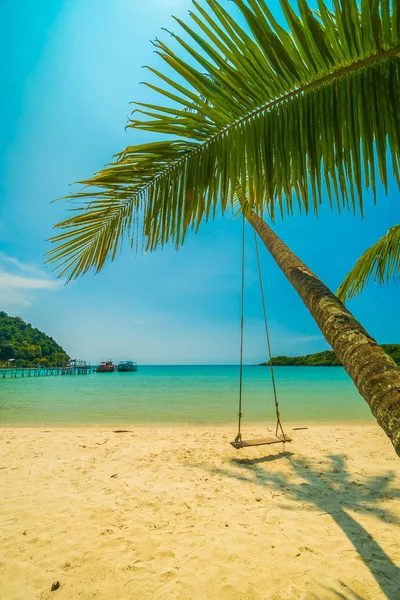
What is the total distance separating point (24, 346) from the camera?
232 feet

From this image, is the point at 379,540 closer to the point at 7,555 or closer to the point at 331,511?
the point at 331,511

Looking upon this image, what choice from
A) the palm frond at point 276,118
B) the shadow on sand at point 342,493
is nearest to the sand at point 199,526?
the shadow on sand at point 342,493

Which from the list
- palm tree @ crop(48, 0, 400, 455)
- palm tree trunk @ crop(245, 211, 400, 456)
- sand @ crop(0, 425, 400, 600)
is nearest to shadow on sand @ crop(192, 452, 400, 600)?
sand @ crop(0, 425, 400, 600)

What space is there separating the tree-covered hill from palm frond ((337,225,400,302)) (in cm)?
6480

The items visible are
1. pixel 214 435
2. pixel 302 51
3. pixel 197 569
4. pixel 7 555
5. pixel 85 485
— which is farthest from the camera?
pixel 214 435

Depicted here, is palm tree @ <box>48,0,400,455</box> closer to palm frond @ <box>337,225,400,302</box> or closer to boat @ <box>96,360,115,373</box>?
palm frond @ <box>337,225,400,302</box>

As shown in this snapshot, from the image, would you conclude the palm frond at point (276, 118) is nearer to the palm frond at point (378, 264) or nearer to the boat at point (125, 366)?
the palm frond at point (378, 264)

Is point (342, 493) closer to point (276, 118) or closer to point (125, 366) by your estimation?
point (276, 118)

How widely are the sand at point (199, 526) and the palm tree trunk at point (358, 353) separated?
2.31 m

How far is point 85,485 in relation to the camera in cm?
430

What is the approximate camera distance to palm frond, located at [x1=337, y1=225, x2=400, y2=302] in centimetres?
296

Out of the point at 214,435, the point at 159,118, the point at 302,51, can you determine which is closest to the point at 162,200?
the point at 159,118

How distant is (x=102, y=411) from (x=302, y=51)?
14792 mm

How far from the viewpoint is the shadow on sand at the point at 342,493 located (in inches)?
98.3
